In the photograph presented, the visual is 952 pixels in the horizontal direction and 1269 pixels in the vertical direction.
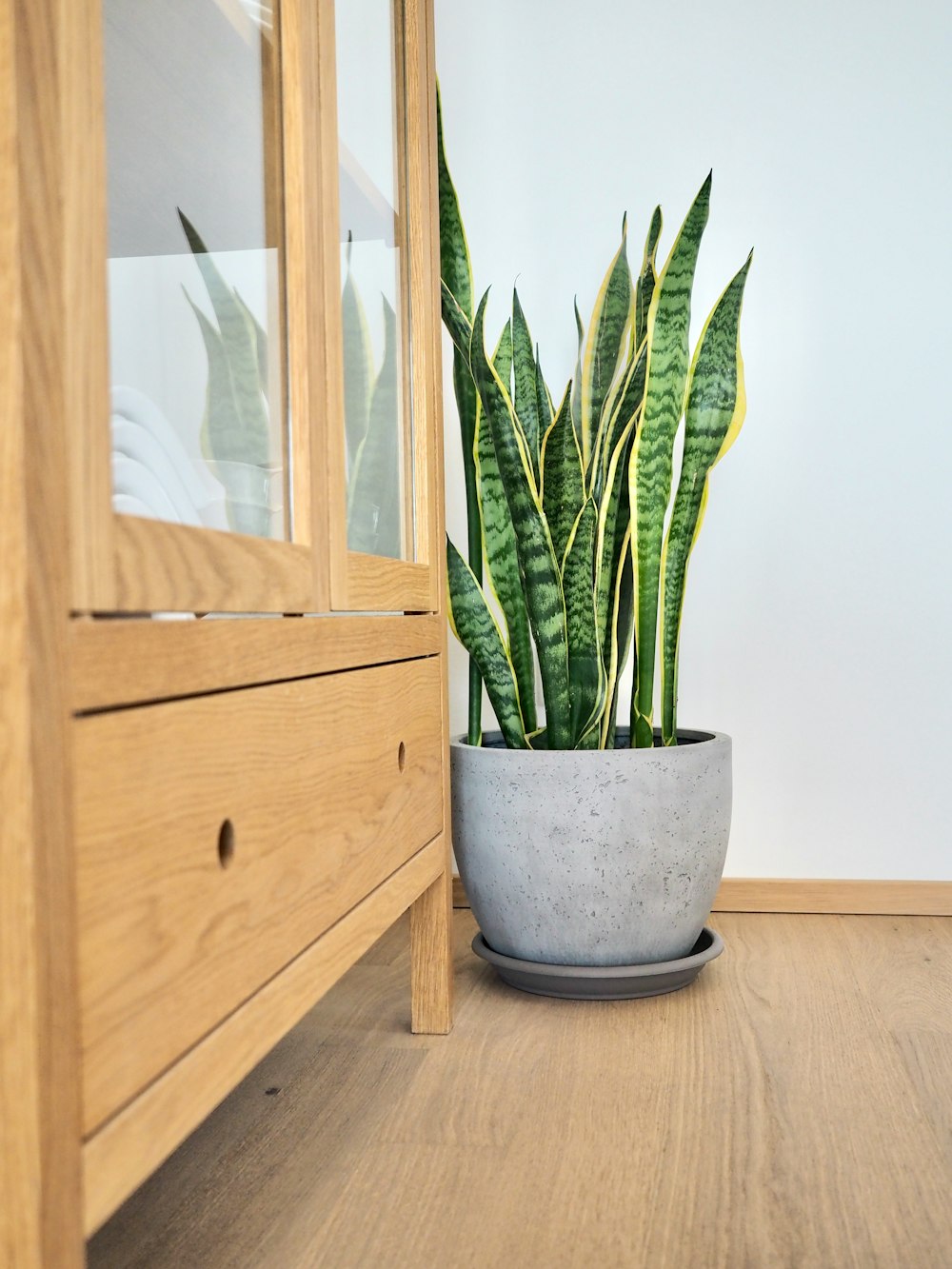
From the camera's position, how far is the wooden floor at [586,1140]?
655mm

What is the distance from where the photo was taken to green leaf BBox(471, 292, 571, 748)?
41.7 inches

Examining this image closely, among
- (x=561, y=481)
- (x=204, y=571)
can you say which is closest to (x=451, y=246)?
(x=561, y=481)

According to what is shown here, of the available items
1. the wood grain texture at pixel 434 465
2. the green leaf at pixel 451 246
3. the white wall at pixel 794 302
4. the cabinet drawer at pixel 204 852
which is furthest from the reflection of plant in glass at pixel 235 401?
the white wall at pixel 794 302

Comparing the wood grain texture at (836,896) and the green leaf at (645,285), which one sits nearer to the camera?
the green leaf at (645,285)

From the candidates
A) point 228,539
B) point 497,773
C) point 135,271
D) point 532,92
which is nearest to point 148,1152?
point 228,539

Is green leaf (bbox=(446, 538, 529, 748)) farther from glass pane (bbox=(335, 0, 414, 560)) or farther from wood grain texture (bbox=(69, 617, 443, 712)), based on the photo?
wood grain texture (bbox=(69, 617, 443, 712))

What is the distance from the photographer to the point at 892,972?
3.84ft

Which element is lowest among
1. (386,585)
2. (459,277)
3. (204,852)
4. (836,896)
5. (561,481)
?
(836,896)

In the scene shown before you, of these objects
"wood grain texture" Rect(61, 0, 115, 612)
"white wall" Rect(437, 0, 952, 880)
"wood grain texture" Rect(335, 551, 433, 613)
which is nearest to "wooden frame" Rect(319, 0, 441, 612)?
"wood grain texture" Rect(335, 551, 433, 613)

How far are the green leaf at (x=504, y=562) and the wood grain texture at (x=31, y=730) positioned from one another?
0.74 metres

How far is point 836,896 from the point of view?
142 centimetres

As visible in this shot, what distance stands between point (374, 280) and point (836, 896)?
980 mm

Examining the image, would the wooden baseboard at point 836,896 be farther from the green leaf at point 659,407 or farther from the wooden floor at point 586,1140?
the green leaf at point 659,407

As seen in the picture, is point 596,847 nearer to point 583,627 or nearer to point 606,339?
point 583,627
